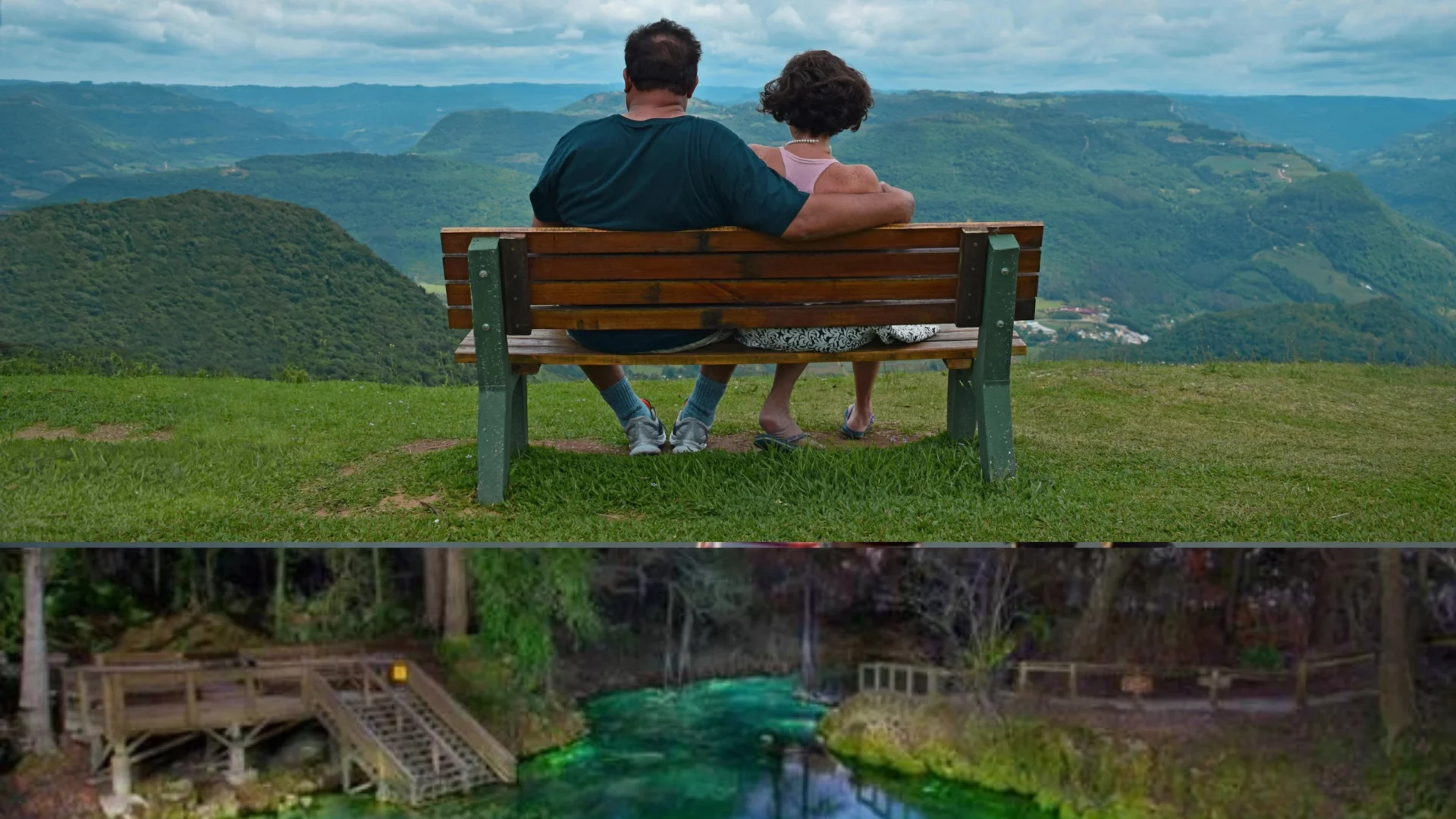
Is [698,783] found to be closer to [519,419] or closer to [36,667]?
[36,667]

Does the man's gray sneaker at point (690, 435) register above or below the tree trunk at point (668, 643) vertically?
below

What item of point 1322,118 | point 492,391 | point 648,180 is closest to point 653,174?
point 648,180

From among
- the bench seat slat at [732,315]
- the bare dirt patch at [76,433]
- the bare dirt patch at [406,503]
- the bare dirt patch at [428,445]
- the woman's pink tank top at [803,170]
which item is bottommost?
the bare dirt patch at [76,433]

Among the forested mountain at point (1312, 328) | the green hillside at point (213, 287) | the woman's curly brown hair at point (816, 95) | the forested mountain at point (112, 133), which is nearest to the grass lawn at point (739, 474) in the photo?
the woman's curly brown hair at point (816, 95)

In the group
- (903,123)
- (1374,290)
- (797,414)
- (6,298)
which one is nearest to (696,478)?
(797,414)

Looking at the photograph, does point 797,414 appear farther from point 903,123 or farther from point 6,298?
point 903,123

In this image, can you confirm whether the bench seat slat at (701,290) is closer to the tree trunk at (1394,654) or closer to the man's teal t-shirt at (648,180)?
the man's teal t-shirt at (648,180)

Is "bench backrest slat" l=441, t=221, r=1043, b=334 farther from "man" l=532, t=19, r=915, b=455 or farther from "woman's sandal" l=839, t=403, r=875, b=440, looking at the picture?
"woman's sandal" l=839, t=403, r=875, b=440
